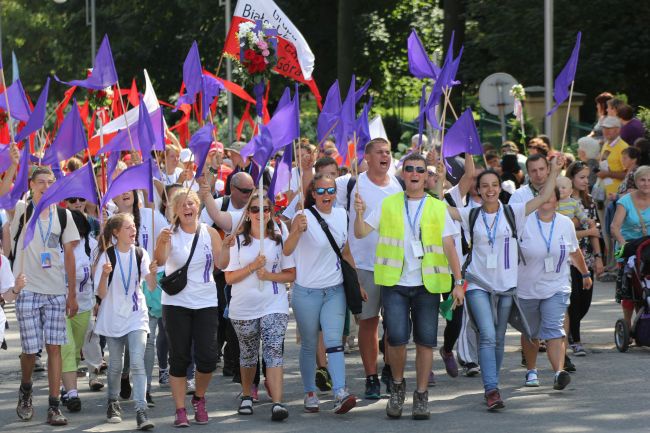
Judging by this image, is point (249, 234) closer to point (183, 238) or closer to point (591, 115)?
point (183, 238)

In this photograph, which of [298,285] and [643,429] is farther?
[298,285]

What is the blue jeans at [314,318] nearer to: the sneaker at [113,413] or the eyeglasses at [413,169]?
the eyeglasses at [413,169]

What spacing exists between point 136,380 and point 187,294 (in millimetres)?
677

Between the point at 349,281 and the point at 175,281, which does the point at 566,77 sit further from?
the point at 175,281

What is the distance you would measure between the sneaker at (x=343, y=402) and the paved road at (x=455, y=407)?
63 mm

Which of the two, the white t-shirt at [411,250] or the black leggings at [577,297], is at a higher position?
the white t-shirt at [411,250]

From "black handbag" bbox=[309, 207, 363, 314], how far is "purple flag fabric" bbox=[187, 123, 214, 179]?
53.6 inches

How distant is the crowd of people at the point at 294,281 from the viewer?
968 cm

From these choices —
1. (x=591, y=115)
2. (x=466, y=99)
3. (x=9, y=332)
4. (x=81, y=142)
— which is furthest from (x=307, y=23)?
(x=81, y=142)

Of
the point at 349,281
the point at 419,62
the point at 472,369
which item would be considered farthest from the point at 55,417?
the point at 419,62

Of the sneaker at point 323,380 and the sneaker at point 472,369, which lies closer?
the sneaker at point 323,380

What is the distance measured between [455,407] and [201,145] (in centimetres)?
293

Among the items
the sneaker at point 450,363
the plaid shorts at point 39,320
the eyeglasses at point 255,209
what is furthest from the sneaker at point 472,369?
the plaid shorts at point 39,320

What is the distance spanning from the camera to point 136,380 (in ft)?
31.4
